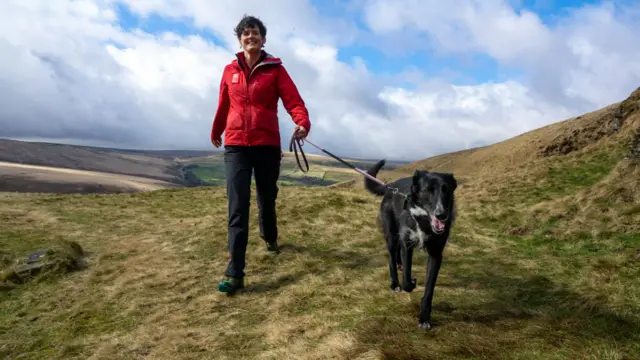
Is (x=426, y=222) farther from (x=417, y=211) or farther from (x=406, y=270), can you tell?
(x=406, y=270)

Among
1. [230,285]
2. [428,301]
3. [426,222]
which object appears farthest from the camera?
[230,285]

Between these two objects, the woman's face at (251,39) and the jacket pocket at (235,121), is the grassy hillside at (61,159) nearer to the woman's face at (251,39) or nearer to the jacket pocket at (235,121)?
the jacket pocket at (235,121)

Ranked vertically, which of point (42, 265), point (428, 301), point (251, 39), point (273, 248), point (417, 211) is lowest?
point (42, 265)

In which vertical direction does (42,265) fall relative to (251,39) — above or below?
below

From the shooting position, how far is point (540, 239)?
884 centimetres

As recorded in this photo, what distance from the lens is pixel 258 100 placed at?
5.90 m

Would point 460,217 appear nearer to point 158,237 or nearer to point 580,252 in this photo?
point 580,252

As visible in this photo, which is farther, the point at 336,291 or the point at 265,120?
the point at 265,120

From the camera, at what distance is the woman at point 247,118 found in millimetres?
5895

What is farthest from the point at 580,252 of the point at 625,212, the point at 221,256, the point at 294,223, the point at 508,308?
the point at 221,256

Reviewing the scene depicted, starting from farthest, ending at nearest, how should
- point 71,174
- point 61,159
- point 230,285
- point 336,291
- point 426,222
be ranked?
1. point 61,159
2. point 71,174
3. point 230,285
4. point 336,291
5. point 426,222

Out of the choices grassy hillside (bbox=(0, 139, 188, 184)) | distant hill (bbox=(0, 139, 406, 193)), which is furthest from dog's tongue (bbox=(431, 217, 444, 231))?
grassy hillside (bbox=(0, 139, 188, 184))

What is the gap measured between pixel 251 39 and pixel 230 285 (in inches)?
151

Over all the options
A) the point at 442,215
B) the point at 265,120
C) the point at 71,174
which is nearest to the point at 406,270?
the point at 442,215
